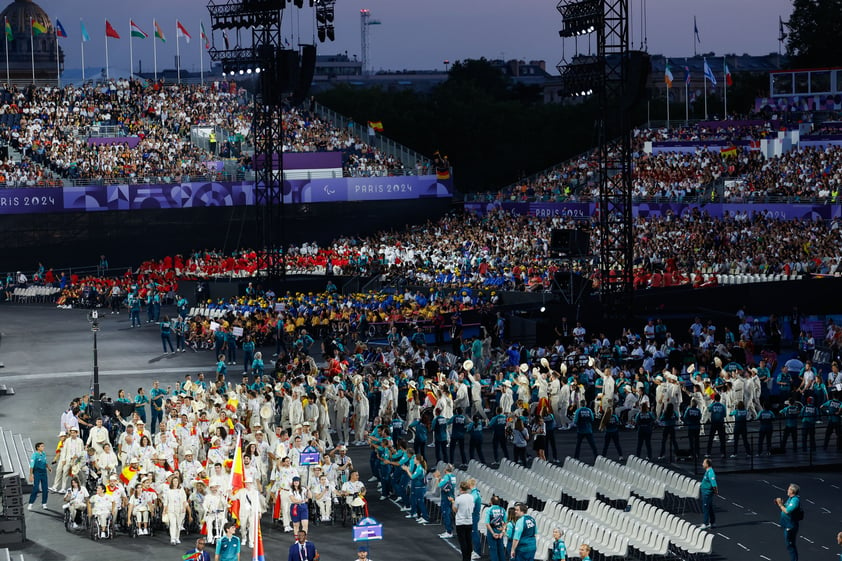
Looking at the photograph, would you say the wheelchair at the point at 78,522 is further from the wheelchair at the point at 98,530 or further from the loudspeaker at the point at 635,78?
the loudspeaker at the point at 635,78

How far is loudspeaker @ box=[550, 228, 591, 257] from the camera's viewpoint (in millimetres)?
39719

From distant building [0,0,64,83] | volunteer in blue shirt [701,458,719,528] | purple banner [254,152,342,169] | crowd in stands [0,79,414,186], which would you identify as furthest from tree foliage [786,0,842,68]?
distant building [0,0,64,83]

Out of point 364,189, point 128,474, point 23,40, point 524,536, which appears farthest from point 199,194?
point 23,40

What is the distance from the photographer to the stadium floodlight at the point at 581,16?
1464 inches

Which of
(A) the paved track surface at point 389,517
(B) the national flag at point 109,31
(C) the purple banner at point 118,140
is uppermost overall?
(B) the national flag at point 109,31

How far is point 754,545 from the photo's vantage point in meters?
19.5

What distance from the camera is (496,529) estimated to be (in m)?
18.1

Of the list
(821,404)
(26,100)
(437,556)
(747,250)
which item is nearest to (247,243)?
(26,100)

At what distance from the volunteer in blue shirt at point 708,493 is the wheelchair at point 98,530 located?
32.1 ft

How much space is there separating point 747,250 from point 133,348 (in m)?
21.1

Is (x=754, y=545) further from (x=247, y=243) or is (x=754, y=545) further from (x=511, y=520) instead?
(x=247, y=243)

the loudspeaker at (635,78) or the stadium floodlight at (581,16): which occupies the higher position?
the stadium floodlight at (581,16)

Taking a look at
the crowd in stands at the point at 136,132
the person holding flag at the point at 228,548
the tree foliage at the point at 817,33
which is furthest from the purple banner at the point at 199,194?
the person holding flag at the point at 228,548

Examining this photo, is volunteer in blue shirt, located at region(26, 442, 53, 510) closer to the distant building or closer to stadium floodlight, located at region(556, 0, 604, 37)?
stadium floodlight, located at region(556, 0, 604, 37)
